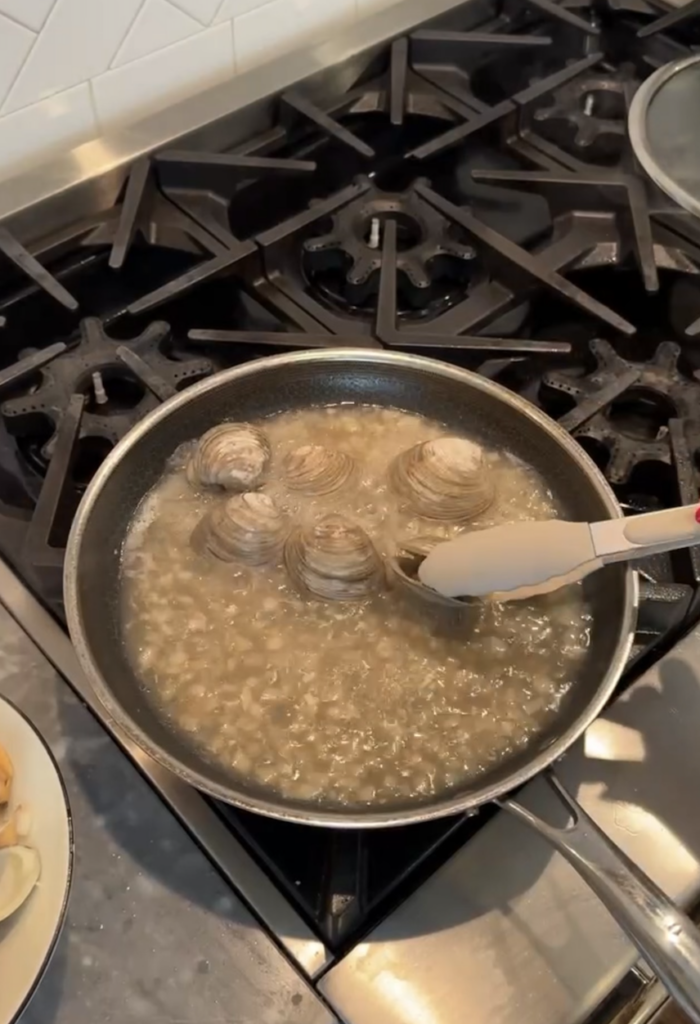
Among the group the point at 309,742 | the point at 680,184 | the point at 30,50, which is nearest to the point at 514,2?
the point at 680,184

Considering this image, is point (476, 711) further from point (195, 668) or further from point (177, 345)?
point (177, 345)

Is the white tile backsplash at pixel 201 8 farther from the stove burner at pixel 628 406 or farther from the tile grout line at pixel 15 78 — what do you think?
the stove burner at pixel 628 406

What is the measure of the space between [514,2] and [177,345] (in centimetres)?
60

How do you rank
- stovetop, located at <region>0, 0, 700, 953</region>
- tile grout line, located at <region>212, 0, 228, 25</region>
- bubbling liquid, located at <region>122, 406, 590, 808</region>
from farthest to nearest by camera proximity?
1. tile grout line, located at <region>212, 0, 228, 25</region>
2. stovetop, located at <region>0, 0, 700, 953</region>
3. bubbling liquid, located at <region>122, 406, 590, 808</region>

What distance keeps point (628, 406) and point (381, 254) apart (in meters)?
0.25

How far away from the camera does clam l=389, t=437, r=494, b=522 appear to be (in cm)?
69

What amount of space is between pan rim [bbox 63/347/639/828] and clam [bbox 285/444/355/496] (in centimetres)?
7

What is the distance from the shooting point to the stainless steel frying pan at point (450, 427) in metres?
0.49

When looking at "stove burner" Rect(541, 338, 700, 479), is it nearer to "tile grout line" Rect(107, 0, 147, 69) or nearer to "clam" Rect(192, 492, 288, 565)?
"clam" Rect(192, 492, 288, 565)

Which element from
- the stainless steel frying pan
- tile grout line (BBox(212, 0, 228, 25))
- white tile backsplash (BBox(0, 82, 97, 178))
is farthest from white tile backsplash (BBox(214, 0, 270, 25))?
the stainless steel frying pan

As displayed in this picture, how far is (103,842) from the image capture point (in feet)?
1.89

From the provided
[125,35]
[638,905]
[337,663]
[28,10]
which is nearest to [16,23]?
[28,10]

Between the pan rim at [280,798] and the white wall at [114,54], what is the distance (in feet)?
1.06

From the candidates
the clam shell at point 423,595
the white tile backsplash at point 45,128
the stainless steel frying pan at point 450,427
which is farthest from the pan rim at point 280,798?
the white tile backsplash at point 45,128
